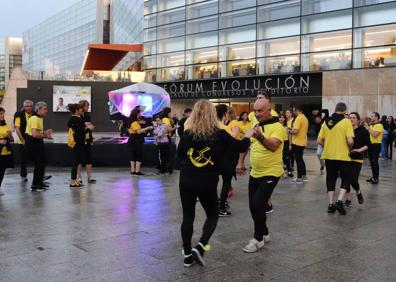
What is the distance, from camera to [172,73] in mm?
40625

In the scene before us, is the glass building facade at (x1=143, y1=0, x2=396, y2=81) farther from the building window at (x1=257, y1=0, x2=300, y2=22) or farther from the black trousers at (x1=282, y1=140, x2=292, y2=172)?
the black trousers at (x1=282, y1=140, x2=292, y2=172)

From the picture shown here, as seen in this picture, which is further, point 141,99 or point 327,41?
point 327,41

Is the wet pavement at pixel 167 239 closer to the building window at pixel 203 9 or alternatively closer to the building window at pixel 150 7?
the building window at pixel 203 9

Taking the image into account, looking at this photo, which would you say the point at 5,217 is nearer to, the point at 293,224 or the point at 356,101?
the point at 293,224

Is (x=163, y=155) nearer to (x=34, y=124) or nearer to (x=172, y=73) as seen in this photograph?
(x=34, y=124)

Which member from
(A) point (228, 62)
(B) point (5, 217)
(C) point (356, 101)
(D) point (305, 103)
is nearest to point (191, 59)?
(A) point (228, 62)

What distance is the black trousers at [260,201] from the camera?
510cm

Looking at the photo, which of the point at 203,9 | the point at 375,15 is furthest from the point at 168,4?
the point at 375,15

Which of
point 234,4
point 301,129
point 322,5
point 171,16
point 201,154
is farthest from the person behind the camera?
point 171,16

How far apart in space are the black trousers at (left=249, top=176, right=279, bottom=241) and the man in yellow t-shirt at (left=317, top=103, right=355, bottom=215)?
215 cm

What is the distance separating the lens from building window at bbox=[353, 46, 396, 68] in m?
28.2

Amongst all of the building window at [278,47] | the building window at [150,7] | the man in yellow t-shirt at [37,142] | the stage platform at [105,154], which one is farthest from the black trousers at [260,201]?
the building window at [150,7]

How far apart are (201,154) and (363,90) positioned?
26.0m

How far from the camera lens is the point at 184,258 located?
4.70m
